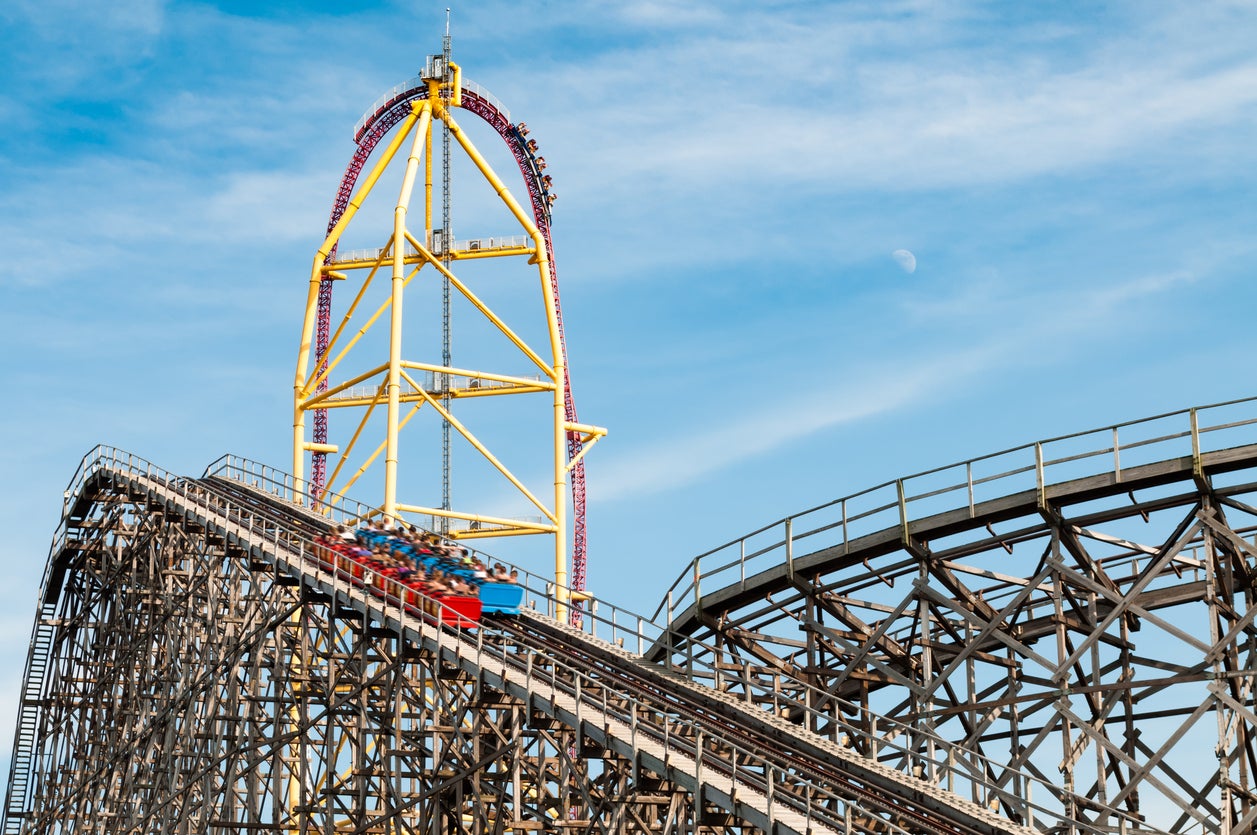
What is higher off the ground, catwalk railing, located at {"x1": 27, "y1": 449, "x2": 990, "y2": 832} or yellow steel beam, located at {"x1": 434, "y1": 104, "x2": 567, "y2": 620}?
yellow steel beam, located at {"x1": 434, "y1": 104, "x2": 567, "y2": 620}

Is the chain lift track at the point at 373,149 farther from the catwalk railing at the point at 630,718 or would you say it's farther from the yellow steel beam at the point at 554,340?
the catwalk railing at the point at 630,718

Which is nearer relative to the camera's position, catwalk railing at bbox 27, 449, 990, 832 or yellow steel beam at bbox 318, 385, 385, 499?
catwalk railing at bbox 27, 449, 990, 832

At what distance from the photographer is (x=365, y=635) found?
32344 millimetres

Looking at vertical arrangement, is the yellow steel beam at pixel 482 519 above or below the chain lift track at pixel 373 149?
below

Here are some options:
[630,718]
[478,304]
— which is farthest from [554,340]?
[630,718]

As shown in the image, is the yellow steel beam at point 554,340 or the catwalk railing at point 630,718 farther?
the yellow steel beam at point 554,340

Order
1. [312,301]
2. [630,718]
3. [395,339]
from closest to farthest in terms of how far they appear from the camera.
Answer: [630,718] → [395,339] → [312,301]

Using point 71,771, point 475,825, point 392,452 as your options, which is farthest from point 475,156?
point 475,825

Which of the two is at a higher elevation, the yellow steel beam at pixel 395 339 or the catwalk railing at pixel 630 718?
the yellow steel beam at pixel 395 339

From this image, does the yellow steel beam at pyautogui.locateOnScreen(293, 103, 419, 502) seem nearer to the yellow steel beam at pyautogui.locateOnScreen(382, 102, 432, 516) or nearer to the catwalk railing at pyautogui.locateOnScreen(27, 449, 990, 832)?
the yellow steel beam at pyautogui.locateOnScreen(382, 102, 432, 516)

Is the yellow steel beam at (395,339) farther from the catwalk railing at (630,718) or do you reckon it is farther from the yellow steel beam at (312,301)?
the catwalk railing at (630,718)

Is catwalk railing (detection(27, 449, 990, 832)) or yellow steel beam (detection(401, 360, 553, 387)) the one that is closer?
catwalk railing (detection(27, 449, 990, 832))

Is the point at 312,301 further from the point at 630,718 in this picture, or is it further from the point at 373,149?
the point at 630,718

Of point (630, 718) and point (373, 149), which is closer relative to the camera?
point (630, 718)
